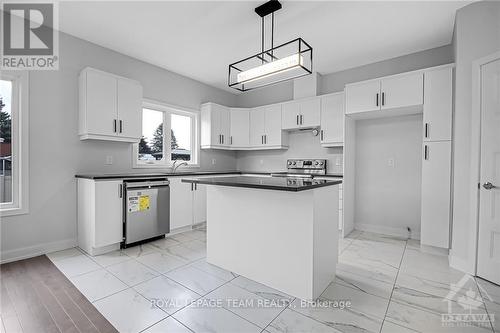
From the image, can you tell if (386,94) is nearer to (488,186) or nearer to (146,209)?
(488,186)

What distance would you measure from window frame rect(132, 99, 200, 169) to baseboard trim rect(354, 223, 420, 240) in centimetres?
324

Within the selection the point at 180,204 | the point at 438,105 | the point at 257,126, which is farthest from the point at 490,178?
the point at 180,204

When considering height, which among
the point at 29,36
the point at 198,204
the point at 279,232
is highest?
the point at 29,36

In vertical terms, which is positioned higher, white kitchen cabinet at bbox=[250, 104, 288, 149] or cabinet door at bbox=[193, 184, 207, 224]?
white kitchen cabinet at bbox=[250, 104, 288, 149]

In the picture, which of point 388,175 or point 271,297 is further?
point 388,175

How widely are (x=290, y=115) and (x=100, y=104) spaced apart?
10.1 feet

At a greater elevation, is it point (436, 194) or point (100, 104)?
point (100, 104)

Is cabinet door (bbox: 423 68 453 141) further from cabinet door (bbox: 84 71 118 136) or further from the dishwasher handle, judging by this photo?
cabinet door (bbox: 84 71 118 136)

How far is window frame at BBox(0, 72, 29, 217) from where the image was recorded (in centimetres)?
276

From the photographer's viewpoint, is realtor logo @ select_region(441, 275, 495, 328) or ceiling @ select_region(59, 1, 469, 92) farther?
ceiling @ select_region(59, 1, 469, 92)

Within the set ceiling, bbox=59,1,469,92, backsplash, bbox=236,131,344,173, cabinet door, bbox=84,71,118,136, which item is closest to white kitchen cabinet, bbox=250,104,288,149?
backsplash, bbox=236,131,344,173

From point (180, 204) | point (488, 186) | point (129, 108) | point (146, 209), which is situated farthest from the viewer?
point (180, 204)

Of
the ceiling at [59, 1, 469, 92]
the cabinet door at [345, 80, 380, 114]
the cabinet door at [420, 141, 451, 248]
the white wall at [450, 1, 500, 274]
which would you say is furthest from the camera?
the cabinet door at [345, 80, 380, 114]

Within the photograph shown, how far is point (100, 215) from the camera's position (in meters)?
2.86
